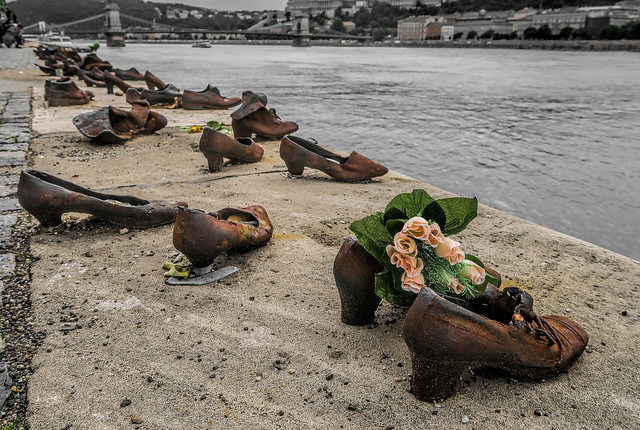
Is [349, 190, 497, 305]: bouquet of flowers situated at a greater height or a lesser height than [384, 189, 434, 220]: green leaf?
lesser

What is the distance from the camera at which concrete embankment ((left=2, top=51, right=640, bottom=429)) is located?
1.45 metres

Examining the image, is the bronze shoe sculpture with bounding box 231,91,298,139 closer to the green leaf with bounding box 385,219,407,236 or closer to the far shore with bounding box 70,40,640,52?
the green leaf with bounding box 385,219,407,236

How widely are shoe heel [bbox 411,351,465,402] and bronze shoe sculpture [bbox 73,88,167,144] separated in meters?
4.55

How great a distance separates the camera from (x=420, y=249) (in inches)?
64.8

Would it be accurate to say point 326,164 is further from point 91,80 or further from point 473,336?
point 91,80

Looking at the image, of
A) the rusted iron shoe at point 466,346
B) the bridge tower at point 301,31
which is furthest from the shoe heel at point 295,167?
the bridge tower at point 301,31

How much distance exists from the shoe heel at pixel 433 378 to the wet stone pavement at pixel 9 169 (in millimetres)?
1257

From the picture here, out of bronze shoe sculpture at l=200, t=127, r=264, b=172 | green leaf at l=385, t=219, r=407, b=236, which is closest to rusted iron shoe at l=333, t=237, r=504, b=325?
green leaf at l=385, t=219, r=407, b=236

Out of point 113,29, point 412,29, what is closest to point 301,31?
point 412,29

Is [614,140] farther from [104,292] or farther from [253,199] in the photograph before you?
→ [104,292]

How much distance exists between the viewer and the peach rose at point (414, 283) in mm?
1595

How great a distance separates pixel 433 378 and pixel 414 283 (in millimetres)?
311

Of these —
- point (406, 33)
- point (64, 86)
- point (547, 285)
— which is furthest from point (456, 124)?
point (406, 33)

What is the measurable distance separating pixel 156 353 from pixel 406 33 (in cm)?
11127
